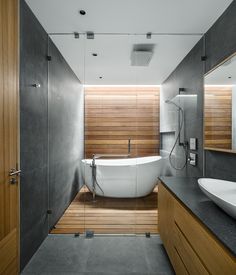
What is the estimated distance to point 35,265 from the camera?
184 centimetres

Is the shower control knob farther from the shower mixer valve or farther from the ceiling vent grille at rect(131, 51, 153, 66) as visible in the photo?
the shower mixer valve

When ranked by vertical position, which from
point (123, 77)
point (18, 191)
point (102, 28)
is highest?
point (102, 28)

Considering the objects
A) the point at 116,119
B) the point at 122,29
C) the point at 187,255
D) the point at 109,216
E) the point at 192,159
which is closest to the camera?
the point at 187,255

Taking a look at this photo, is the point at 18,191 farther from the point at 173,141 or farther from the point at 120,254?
the point at 173,141

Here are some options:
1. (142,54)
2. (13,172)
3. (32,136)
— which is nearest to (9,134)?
(13,172)

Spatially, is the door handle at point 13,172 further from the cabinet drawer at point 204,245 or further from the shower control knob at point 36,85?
the cabinet drawer at point 204,245

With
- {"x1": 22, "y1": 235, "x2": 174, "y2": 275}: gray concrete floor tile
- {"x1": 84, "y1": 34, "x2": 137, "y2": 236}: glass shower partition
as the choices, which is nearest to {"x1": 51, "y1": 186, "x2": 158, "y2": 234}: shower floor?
{"x1": 84, "y1": 34, "x2": 137, "y2": 236}: glass shower partition

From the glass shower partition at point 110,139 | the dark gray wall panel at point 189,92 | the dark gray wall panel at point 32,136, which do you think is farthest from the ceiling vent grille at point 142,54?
the dark gray wall panel at point 32,136

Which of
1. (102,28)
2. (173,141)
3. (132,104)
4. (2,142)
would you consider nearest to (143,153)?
(173,141)

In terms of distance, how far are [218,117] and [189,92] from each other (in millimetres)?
803

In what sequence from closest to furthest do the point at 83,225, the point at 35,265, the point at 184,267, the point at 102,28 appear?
1. the point at 184,267
2. the point at 35,265
3. the point at 102,28
4. the point at 83,225

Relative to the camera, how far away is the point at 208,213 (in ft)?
3.88

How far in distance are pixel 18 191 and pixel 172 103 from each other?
2552 millimetres

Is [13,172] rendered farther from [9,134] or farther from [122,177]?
[122,177]
